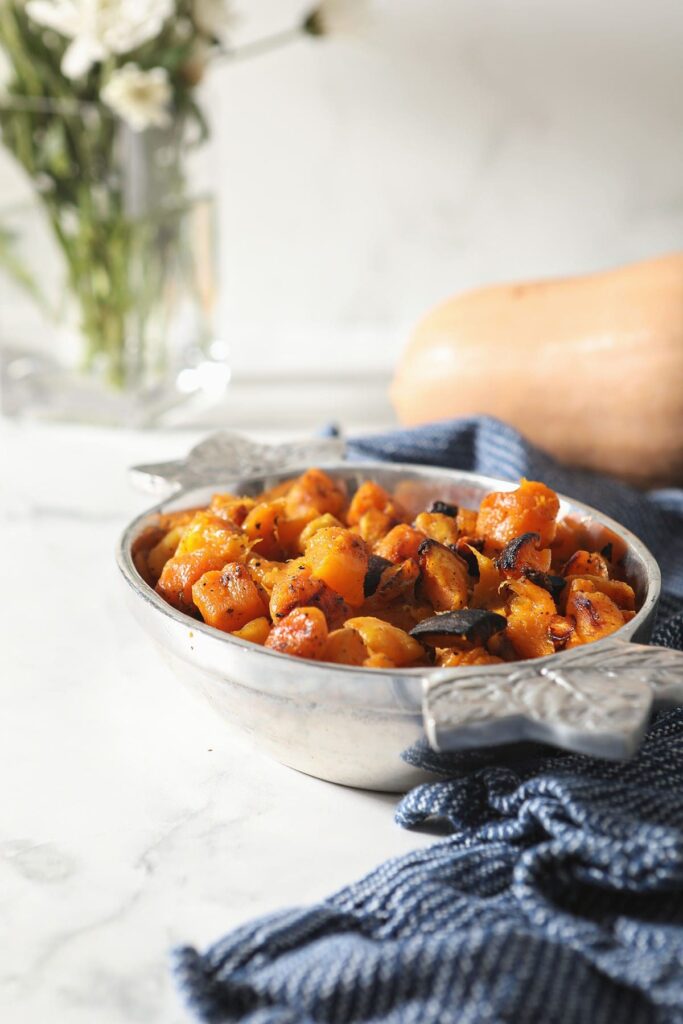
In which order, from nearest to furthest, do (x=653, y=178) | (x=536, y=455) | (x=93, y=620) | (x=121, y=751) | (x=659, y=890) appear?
1. (x=659, y=890)
2. (x=121, y=751)
3. (x=93, y=620)
4. (x=536, y=455)
5. (x=653, y=178)

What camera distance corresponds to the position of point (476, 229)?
2.08 metres

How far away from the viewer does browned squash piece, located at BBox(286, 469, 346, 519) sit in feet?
3.25

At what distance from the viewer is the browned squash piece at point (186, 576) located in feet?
2.78

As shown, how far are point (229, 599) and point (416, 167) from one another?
4.74 feet

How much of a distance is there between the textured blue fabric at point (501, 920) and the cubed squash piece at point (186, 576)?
219mm

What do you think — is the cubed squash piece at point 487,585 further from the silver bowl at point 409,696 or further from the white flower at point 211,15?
the white flower at point 211,15

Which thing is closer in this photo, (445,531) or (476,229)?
(445,531)

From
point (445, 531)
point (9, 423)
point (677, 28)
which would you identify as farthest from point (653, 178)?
point (445, 531)

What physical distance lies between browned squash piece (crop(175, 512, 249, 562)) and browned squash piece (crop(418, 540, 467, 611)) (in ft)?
0.48

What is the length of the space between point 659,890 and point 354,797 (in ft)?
0.75

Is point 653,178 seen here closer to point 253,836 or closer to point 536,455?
point 536,455

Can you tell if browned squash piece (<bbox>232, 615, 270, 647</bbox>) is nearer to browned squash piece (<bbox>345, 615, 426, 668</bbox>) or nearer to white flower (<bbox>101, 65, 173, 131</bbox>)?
browned squash piece (<bbox>345, 615, 426, 668</bbox>)

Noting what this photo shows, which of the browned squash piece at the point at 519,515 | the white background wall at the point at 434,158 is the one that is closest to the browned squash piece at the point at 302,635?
the browned squash piece at the point at 519,515

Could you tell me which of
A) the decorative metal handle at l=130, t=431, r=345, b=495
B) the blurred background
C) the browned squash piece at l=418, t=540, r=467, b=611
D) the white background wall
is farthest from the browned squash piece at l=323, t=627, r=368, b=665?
the white background wall
